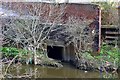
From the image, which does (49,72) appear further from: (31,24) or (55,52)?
(31,24)

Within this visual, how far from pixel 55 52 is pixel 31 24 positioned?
1.67 m

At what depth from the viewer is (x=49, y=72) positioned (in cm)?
1150

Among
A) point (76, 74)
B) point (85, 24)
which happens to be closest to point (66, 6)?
point (85, 24)

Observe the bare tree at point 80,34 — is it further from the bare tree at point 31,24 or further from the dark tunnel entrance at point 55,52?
the dark tunnel entrance at point 55,52

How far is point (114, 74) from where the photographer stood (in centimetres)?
1116

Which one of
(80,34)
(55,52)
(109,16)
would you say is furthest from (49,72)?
(109,16)

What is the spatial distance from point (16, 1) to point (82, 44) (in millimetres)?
3116

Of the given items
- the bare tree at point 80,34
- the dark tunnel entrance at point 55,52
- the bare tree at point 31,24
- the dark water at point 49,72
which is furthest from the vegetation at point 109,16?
the dark water at point 49,72

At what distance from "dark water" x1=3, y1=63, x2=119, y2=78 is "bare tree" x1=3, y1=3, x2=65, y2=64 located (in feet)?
1.41

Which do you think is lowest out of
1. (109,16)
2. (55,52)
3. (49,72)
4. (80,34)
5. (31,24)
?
(49,72)

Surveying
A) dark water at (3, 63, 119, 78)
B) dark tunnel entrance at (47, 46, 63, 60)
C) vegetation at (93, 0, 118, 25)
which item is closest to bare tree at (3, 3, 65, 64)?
dark water at (3, 63, 119, 78)

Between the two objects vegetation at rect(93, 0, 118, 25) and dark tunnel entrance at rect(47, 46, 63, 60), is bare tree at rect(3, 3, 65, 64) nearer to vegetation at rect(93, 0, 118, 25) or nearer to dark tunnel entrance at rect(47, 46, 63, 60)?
dark tunnel entrance at rect(47, 46, 63, 60)

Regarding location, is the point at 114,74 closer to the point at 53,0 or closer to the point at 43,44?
the point at 43,44

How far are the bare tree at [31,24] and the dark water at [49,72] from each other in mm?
430
